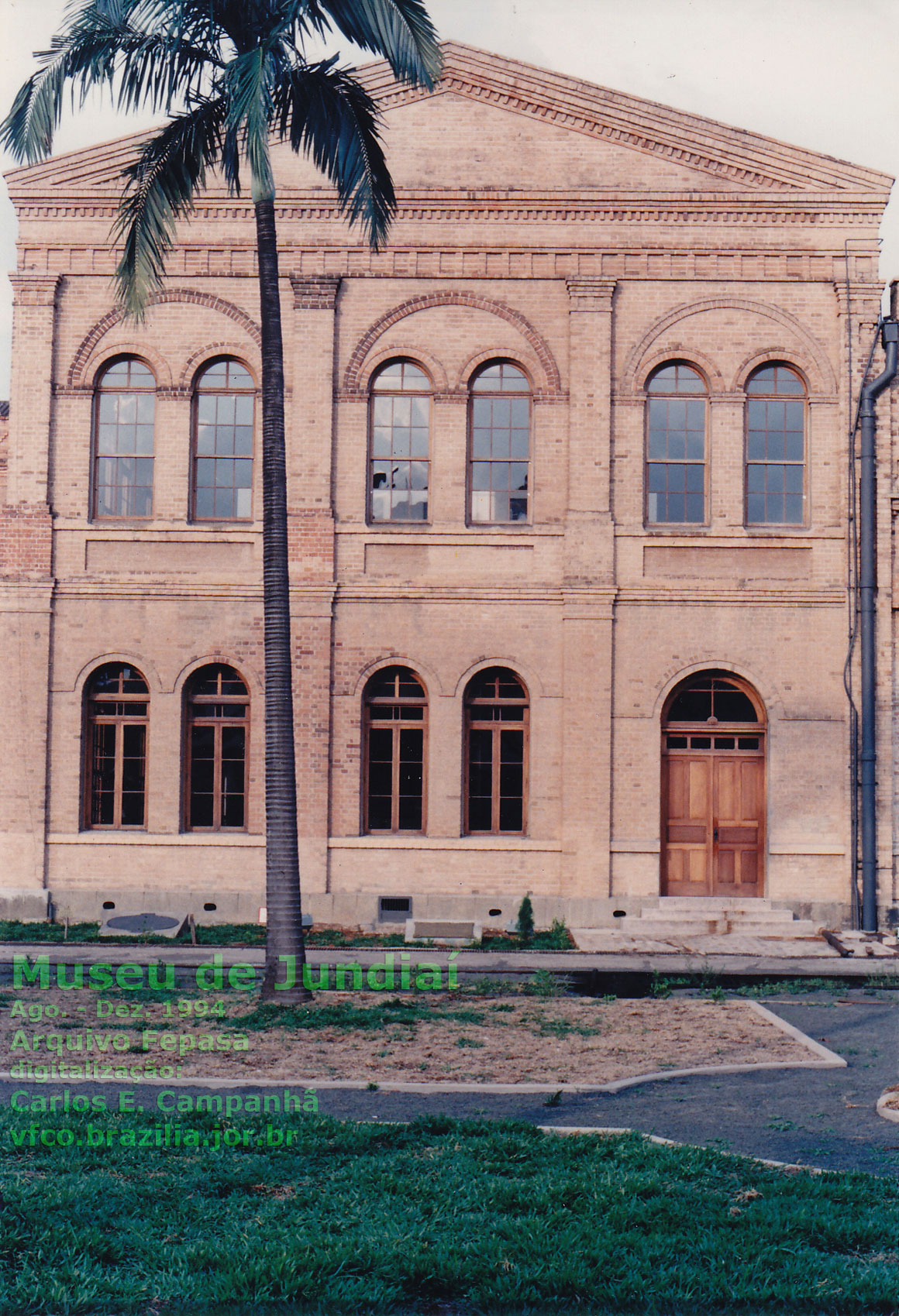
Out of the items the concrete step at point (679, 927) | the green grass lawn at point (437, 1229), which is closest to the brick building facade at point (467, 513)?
the concrete step at point (679, 927)

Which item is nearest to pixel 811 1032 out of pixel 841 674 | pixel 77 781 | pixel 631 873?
pixel 631 873

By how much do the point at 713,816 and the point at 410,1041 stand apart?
7744mm

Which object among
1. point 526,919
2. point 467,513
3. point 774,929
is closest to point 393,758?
point 526,919

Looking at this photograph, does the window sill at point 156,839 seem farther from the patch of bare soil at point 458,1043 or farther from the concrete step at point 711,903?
the concrete step at point 711,903

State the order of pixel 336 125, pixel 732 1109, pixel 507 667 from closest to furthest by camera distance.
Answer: pixel 732 1109, pixel 336 125, pixel 507 667

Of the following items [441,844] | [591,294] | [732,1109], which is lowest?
[732,1109]

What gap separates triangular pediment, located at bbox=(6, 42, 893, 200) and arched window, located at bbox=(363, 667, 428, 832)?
7358 millimetres

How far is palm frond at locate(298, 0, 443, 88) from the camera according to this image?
10.3 meters

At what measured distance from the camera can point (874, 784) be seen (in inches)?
614

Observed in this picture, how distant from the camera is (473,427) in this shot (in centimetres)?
1639

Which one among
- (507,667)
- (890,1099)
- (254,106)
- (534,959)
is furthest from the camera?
(507,667)

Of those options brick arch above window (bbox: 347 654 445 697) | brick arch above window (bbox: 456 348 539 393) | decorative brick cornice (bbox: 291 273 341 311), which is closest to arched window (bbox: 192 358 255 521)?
decorative brick cornice (bbox: 291 273 341 311)

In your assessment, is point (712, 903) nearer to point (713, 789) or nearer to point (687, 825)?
point (687, 825)

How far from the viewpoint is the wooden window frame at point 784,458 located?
→ 16312 millimetres
